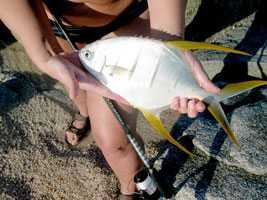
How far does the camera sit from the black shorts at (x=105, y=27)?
1587 millimetres

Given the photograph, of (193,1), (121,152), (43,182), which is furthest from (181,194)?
(193,1)

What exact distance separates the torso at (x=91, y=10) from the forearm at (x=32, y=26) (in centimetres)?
27

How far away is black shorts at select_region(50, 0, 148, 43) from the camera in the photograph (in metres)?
1.59

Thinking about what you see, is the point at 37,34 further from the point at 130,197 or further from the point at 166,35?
the point at 130,197

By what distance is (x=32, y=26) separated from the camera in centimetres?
127

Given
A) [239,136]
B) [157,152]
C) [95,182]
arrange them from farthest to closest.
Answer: [157,152]
[95,182]
[239,136]

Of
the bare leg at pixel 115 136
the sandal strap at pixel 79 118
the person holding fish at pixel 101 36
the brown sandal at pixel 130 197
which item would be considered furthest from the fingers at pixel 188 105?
the sandal strap at pixel 79 118

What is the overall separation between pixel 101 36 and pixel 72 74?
666 millimetres

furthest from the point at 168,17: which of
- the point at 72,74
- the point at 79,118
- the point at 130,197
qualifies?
the point at 79,118

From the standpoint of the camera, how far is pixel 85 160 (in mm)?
2283

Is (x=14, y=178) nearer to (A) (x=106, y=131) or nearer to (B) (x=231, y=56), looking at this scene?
(A) (x=106, y=131)

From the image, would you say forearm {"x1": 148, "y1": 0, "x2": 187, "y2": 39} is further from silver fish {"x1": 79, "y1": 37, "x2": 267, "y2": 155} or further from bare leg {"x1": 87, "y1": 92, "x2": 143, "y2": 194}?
bare leg {"x1": 87, "y1": 92, "x2": 143, "y2": 194}

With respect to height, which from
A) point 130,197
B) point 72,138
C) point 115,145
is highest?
point 115,145

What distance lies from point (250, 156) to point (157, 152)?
0.85 metres
